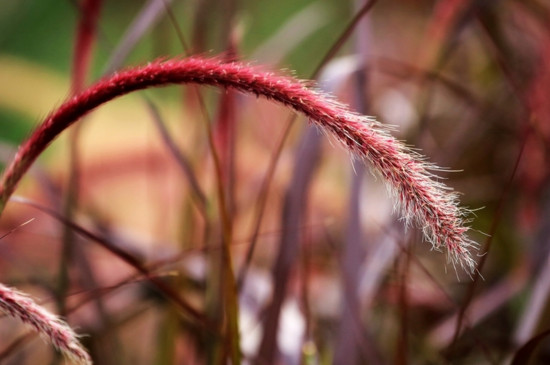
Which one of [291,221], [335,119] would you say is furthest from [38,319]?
[291,221]

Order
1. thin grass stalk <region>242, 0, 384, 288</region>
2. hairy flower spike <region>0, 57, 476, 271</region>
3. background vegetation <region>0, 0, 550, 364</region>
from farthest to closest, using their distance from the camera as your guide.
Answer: background vegetation <region>0, 0, 550, 364</region> < thin grass stalk <region>242, 0, 384, 288</region> < hairy flower spike <region>0, 57, 476, 271</region>

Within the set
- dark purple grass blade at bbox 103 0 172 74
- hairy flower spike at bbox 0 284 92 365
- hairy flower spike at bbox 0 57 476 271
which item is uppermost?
dark purple grass blade at bbox 103 0 172 74

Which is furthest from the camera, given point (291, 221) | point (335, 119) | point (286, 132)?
point (291, 221)

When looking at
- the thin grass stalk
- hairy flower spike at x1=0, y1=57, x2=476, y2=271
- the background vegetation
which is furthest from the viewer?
the background vegetation

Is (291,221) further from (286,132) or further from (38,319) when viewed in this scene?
(38,319)

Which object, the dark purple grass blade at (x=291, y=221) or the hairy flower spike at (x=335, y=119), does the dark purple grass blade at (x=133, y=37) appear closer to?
the dark purple grass blade at (x=291, y=221)

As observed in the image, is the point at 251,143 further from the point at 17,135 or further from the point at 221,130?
the point at 221,130

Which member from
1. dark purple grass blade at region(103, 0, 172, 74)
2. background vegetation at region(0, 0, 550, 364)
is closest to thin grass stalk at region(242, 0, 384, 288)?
background vegetation at region(0, 0, 550, 364)

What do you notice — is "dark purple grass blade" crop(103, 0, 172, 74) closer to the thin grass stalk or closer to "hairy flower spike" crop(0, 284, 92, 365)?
the thin grass stalk
